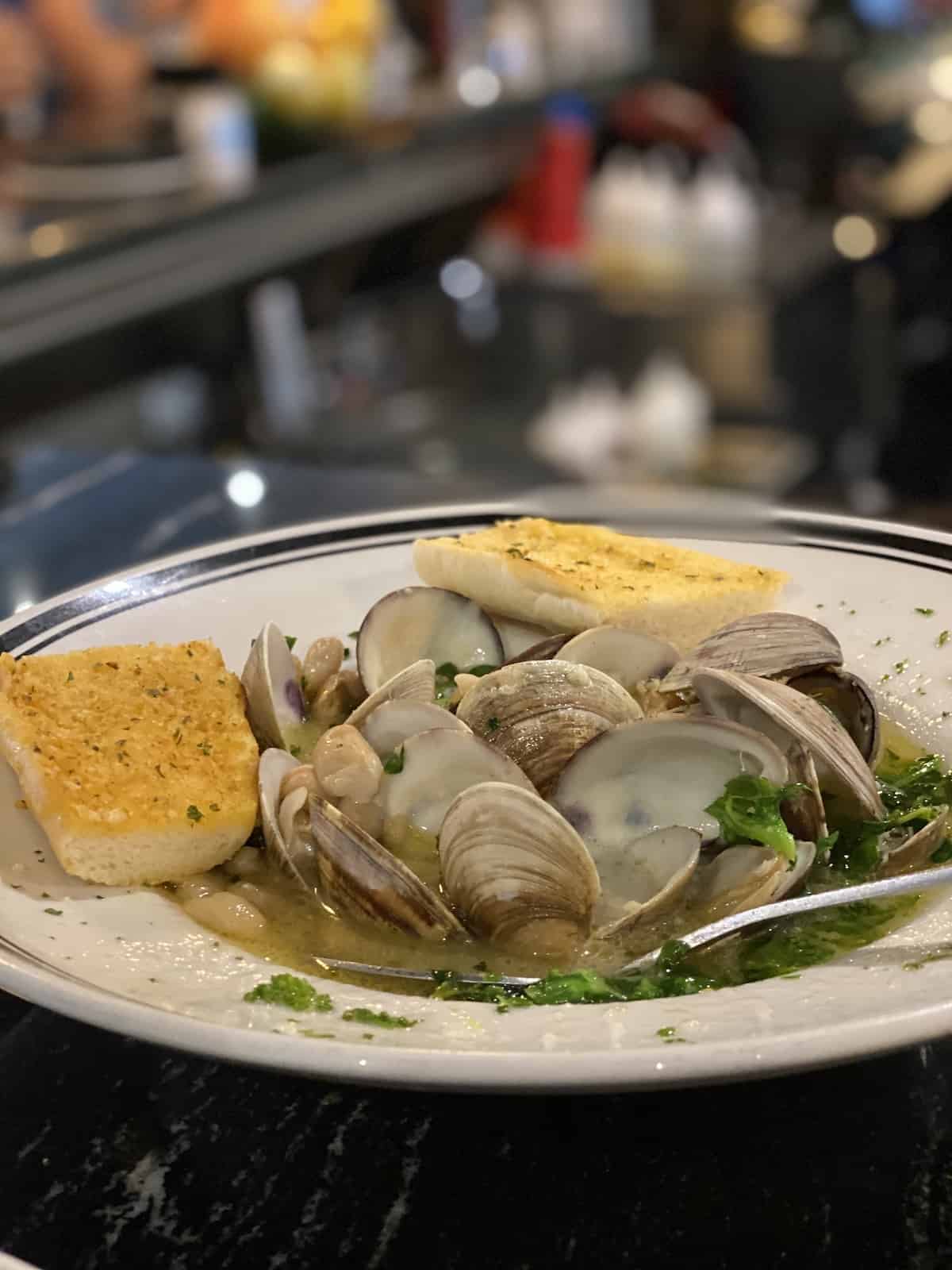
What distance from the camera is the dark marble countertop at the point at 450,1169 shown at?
0.90 meters

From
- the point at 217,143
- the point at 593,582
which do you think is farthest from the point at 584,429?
the point at 593,582

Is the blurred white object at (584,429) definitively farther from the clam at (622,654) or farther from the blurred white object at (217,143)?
the clam at (622,654)

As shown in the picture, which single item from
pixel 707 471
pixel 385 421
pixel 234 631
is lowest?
pixel 707 471

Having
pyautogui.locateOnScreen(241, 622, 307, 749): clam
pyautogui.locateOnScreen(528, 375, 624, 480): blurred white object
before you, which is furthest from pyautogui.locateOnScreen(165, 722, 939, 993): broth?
pyautogui.locateOnScreen(528, 375, 624, 480): blurred white object

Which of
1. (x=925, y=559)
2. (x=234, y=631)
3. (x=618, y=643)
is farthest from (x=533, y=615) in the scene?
(x=925, y=559)

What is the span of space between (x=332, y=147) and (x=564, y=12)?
1990 mm

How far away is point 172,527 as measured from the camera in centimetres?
214

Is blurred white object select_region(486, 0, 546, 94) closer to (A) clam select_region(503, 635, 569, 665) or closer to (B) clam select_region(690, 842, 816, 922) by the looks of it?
(A) clam select_region(503, 635, 569, 665)

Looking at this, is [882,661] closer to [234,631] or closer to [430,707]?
[430,707]

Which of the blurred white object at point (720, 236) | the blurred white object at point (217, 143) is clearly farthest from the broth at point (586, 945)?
the blurred white object at point (720, 236)

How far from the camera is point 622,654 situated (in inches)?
55.1

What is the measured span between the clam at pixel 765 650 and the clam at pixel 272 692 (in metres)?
0.36

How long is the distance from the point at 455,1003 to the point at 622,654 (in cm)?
51

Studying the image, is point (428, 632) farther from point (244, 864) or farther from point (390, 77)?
point (390, 77)
